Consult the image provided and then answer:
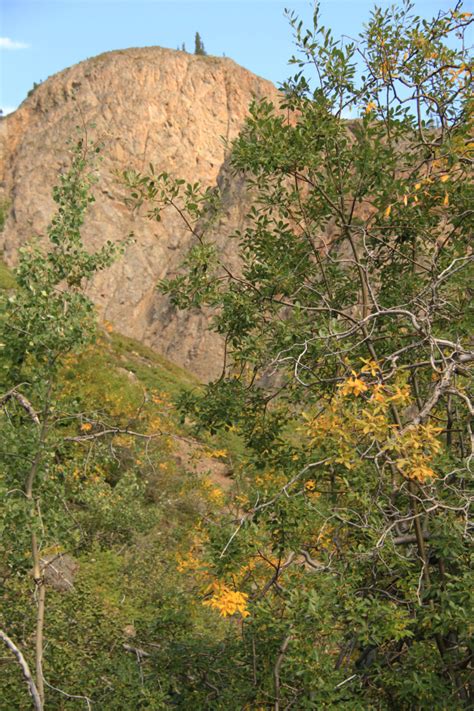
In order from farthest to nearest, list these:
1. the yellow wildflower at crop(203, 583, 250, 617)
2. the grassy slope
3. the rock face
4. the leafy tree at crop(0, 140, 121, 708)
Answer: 1. the rock face
2. the grassy slope
3. the leafy tree at crop(0, 140, 121, 708)
4. the yellow wildflower at crop(203, 583, 250, 617)

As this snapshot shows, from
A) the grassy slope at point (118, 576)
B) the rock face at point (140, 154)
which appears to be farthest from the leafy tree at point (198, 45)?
the grassy slope at point (118, 576)

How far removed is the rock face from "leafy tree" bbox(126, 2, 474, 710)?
24119mm

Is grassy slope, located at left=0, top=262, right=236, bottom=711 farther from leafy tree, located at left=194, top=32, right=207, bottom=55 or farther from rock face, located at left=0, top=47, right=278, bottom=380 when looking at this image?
leafy tree, located at left=194, top=32, right=207, bottom=55

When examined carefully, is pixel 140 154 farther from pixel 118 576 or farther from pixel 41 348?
pixel 41 348

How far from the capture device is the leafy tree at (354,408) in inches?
133

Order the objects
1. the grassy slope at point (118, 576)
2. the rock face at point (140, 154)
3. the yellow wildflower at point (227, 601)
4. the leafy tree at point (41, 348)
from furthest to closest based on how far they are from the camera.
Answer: the rock face at point (140, 154)
the grassy slope at point (118, 576)
the leafy tree at point (41, 348)
the yellow wildflower at point (227, 601)

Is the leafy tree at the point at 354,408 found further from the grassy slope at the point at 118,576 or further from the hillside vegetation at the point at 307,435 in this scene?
the grassy slope at the point at 118,576

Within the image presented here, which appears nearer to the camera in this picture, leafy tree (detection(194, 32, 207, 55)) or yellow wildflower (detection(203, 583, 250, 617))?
yellow wildflower (detection(203, 583, 250, 617))

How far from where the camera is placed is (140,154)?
33.5 metres

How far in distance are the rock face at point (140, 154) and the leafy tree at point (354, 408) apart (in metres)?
24.1

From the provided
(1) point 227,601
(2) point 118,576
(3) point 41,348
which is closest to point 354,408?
(1) point 227,601

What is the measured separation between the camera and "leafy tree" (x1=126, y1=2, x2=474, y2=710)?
3.38 metres

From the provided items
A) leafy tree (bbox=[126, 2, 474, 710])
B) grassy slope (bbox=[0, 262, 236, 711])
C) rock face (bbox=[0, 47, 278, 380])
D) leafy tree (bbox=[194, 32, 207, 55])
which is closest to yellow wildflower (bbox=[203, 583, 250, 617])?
leafy tree (bbox=[126, 2, 474, 710])

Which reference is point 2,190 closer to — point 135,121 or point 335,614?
point 135,121
